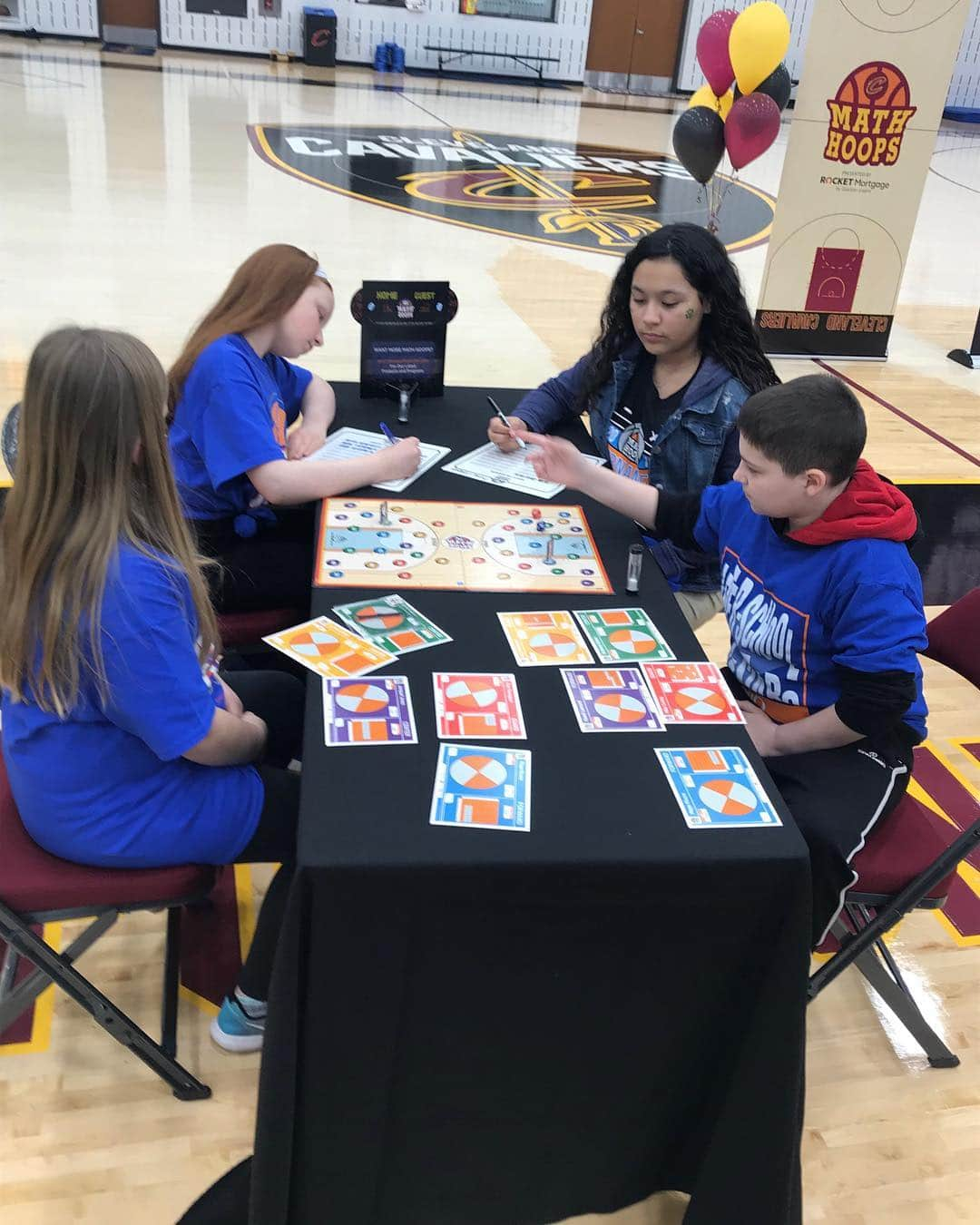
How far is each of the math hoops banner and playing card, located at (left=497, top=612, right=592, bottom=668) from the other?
187 inches

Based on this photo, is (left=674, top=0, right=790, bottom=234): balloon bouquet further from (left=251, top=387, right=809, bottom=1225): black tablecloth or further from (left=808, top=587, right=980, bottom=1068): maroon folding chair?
(left=251, top=387, right=809, bottom=1225): black tablecloth

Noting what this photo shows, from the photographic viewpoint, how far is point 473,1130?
1615 millimetres

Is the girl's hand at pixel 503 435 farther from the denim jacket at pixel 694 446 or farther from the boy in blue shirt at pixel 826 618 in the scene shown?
the boy in blue shirt at pixel 826 618

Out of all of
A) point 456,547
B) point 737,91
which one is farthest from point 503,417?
point 737,91

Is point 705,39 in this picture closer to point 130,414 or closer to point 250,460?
point 250,460

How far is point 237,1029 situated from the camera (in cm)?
201

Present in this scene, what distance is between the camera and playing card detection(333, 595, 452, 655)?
1817 millimetres

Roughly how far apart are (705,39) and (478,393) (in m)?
3.57

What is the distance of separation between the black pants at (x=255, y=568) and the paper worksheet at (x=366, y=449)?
185 mm

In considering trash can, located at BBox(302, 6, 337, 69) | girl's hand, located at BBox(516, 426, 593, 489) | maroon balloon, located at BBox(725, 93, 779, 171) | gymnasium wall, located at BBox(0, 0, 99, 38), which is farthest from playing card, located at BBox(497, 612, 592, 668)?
gymnasium wall, located at BBox(0, 0, 99, 38)

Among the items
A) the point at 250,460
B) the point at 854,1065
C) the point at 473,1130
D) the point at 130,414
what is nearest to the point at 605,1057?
the point at 473,1130

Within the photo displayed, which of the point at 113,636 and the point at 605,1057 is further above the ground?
the point at 113,636

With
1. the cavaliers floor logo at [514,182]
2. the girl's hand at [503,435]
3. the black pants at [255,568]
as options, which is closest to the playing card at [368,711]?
the black pants at [255,568]

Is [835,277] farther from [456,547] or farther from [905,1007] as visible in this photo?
[905,1007]
